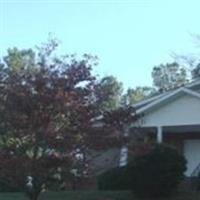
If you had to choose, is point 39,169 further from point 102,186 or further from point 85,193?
point 102,186

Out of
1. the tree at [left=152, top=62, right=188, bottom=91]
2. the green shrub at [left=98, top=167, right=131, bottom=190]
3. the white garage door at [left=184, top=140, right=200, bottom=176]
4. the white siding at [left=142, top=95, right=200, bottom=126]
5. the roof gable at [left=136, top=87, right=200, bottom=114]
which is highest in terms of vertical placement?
the tree at [left=152, top=62, right=188, bottom=91]

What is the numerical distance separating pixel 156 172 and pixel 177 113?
6318mm

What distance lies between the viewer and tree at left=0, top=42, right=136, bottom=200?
1744 centimetres

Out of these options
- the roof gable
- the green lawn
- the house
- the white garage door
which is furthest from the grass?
the white garage door

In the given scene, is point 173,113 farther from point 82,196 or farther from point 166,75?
point 166,75

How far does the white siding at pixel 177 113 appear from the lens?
29.4 m

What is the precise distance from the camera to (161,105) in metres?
30.2

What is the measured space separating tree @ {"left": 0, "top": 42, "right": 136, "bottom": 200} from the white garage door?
14714 millimetres

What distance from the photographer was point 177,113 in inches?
1178

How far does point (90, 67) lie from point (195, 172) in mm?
12663

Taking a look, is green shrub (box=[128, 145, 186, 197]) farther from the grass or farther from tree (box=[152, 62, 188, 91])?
tree (box=[152, 62, 188, 91])

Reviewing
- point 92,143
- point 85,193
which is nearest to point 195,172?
point 85,193

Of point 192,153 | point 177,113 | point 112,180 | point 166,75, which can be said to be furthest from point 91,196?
point 166,75

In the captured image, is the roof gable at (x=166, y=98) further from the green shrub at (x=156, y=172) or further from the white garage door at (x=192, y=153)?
the green shrub at (x=156, y=172)
